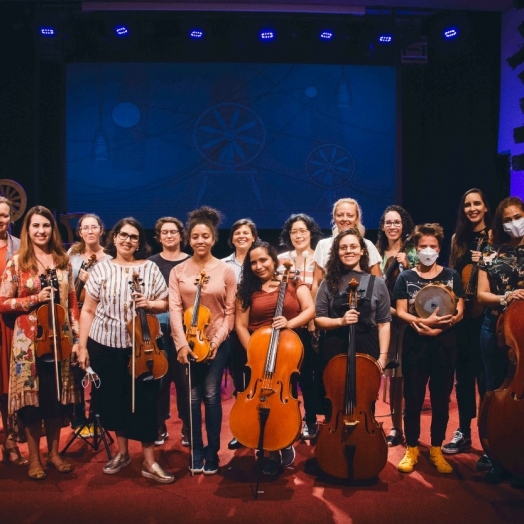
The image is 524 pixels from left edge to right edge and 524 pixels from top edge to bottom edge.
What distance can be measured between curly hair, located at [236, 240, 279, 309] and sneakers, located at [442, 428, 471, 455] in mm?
1658

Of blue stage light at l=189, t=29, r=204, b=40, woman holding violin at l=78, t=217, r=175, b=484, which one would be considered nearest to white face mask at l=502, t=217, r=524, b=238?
woman holding violin at l=78, t=217, r=175, b=484

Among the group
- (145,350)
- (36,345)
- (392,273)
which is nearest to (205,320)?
(145,350)

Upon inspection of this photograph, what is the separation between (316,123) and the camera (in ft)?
23.1

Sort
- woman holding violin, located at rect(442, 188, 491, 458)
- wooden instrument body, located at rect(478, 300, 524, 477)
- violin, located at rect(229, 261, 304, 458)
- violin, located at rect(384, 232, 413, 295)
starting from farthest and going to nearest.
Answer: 1. violin, located at rect(384, 232, 413, 295)
2. woman holding violin, located at rect(442, 188, 491, 458)
3. violin, located at rect(229, 261, 304, 458)
4. wooden instrument body, located at rect(478, 300, 524, 477)

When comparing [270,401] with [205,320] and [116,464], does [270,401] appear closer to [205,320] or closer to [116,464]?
[205,320]

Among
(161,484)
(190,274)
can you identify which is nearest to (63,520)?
(161,484)

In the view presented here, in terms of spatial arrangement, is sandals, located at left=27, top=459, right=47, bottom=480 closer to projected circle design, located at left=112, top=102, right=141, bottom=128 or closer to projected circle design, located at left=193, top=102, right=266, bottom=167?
projected circle design, located at left=193, top=102, right=266, bottom=167

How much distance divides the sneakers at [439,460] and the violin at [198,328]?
1.53 m

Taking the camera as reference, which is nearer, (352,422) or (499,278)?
(352,422)

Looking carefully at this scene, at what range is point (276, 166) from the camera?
7.09 meters

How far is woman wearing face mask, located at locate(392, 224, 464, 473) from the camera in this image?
334cm

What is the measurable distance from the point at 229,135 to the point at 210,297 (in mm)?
4123

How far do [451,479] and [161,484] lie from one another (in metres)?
1.71

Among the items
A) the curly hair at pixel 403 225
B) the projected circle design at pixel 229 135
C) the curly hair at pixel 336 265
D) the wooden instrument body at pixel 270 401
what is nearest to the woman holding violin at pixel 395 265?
the curly hair at pixel 403 225
